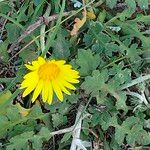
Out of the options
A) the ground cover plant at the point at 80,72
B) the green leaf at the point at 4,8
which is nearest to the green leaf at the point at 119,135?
the ground cover plant at the point at 80,72

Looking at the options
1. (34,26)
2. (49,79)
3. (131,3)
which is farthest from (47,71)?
(131,3)

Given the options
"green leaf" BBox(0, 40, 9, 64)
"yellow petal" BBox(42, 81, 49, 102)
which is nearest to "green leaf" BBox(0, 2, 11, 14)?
"green leaf" BBox(0, 40, 9, 64)

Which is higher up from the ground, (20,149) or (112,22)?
(112,22)

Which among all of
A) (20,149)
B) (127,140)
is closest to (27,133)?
(20,149)

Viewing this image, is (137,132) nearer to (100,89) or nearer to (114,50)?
(100,89)

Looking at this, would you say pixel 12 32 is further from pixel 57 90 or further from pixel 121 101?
pixel 121 101

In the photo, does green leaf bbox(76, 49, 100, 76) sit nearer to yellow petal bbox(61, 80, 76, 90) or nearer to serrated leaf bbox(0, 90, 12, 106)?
yellow petal bbox(61, 80, 76, 90)

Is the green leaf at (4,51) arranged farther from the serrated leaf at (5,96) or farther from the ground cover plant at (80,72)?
the serrated leaf at (5,96)
